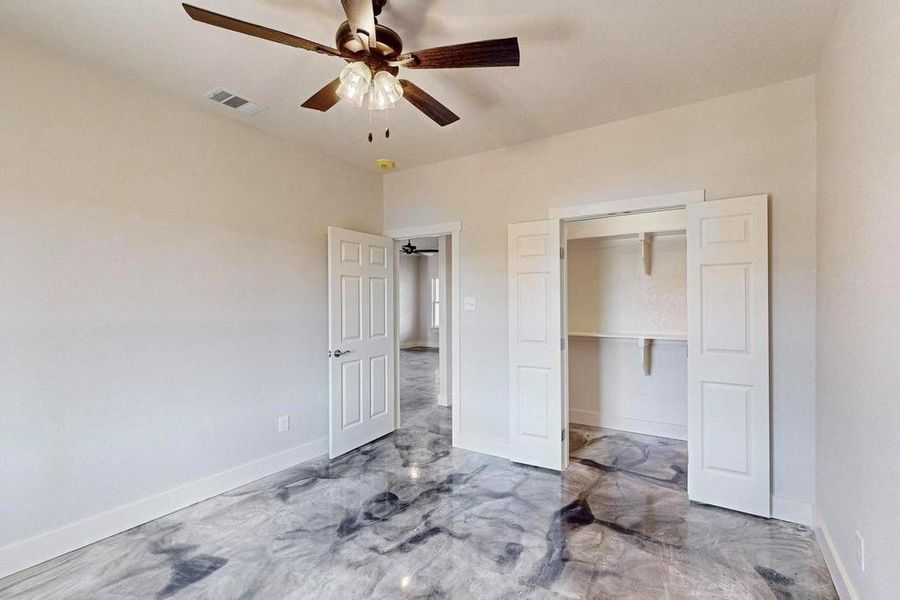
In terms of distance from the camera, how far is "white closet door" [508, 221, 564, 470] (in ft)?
10.6

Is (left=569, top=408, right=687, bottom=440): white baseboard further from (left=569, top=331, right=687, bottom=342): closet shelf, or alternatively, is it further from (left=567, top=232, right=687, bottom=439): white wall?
(left=569, top=331, right=687, bottom=342): closet shelf

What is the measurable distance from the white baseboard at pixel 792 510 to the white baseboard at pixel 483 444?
6.06 feet

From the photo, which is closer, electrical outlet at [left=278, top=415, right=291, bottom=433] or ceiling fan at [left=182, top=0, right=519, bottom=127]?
ceiling fan at [left=182, top=0, right=519, bottom=127]

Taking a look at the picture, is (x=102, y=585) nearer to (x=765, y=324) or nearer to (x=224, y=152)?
(x=224, y=152)

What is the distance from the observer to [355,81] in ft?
5.67

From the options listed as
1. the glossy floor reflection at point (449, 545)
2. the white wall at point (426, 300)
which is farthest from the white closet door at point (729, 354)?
the white wall at point (426, 300)

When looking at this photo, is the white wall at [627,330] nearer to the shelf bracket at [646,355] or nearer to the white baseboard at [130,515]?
the shelf bracket at [646,355]

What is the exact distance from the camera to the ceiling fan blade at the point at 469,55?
1573 millimetres

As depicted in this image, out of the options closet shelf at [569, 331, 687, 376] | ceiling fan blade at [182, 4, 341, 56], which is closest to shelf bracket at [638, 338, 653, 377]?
closet shelf at [569, 331, 687, 376]

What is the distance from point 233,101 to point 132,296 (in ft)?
4.69

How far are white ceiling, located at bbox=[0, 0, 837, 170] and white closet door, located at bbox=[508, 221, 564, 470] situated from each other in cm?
99

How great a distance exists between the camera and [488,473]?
3229 millimetres

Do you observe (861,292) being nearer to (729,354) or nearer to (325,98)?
(729,354)

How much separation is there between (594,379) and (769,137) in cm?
269
